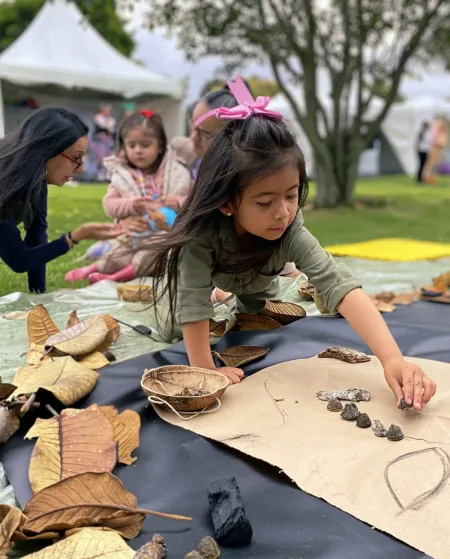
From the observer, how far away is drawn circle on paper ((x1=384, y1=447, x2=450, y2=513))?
2.95 ft

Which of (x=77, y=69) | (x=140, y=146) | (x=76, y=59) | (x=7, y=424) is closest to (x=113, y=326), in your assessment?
(x=7, y=424)

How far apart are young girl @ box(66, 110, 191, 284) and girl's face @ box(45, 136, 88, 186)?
0.68 m

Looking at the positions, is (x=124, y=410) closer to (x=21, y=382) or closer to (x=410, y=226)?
(x=21, y=382)

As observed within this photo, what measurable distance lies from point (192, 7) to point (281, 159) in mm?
6044

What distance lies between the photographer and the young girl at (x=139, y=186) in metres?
2.47

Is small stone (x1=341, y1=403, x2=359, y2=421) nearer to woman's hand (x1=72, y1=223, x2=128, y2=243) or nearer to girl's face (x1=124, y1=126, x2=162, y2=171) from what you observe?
woman's hand (x1=72, y1=223, x2=128, y2=243)

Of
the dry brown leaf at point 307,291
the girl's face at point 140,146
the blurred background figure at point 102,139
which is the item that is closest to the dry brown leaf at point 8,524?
the dry brown leaf at point 307,291

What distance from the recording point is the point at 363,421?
112 centimetres

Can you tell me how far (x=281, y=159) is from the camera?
1.25 m

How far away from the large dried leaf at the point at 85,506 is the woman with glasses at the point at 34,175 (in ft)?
3.03

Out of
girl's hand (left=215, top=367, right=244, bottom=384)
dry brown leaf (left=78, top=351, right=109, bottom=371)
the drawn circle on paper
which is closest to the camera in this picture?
the drawn circle on paper

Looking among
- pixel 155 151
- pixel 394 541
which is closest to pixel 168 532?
pixel 394 541

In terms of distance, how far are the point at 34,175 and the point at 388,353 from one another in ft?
3.30

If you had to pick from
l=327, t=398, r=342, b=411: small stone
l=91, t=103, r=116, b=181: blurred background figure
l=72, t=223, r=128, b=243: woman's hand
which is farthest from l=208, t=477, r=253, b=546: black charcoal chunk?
l=91, t=103, r=116, b=181: blurred background figure
